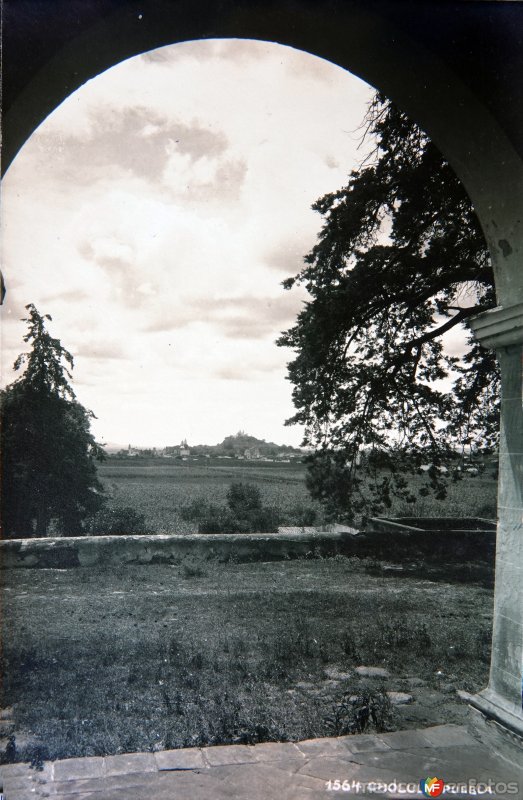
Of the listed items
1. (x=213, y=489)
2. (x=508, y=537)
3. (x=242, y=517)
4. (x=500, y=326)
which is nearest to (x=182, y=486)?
(x=213, y=489)

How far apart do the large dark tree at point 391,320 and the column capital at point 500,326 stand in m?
4.65

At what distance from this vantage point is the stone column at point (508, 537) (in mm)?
3115

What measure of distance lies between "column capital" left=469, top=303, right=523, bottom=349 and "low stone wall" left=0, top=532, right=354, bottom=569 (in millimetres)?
7319

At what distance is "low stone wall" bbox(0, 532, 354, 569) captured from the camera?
9086 millimetres

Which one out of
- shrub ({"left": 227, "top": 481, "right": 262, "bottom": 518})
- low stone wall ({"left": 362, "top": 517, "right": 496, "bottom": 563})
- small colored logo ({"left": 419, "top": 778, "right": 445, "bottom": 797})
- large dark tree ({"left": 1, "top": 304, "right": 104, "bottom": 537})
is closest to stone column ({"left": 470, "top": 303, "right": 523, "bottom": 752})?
small colored logo ({"left": 419, "top": 778, "right": 445, "bottom": 797})

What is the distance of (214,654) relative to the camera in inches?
200

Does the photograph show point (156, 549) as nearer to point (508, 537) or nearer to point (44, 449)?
point (44, 449)

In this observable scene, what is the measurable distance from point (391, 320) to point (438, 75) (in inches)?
226

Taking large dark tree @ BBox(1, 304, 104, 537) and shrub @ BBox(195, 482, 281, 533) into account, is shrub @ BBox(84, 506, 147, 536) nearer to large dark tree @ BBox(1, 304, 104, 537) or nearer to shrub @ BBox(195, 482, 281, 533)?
large dark tree @ BBox(1, 304, 104, 537)

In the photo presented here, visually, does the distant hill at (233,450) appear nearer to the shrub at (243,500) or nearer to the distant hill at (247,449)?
the distant hill at (247,449)

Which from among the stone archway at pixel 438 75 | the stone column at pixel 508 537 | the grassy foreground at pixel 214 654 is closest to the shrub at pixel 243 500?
the grassy foreground at pixel 214 654

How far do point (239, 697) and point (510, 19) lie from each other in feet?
14.6

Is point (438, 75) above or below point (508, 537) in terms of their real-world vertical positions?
above

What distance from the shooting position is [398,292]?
8.44 metres
